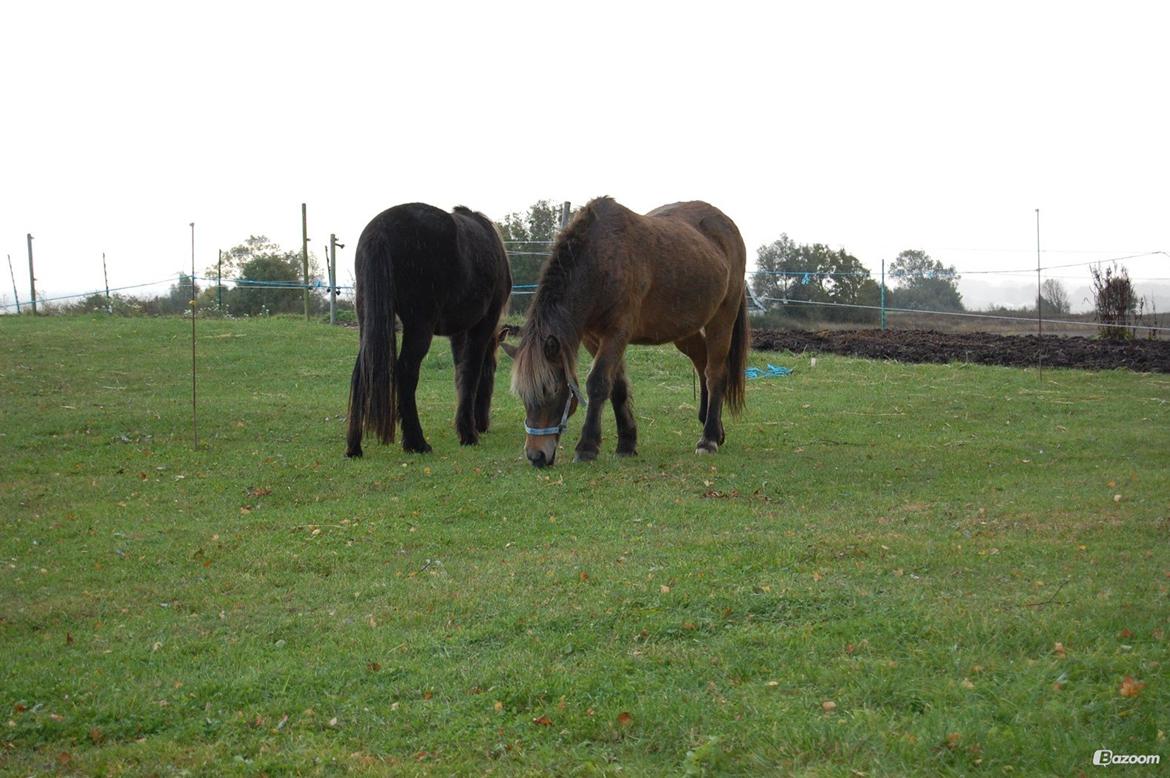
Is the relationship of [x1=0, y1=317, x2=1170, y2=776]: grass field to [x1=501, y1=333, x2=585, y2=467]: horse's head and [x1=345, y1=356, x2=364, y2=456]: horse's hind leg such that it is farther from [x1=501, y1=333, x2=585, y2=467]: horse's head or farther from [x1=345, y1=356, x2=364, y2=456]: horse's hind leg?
[x1=501, y1=333, x2=585, y2=467]: horse's head

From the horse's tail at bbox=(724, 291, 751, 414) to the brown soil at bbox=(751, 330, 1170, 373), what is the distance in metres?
7.63

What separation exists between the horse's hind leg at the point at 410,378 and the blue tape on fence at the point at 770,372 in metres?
7.44

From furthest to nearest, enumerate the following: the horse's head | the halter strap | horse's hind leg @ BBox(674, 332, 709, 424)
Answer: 1. horse's hind leg @ BBox(674, 332, 709, 424)
2. the halter strap
3. the horse's head

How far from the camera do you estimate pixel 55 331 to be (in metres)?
18.7

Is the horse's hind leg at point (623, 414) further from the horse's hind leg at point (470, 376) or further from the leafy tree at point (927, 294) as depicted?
the leafy tree at point (927, 294)

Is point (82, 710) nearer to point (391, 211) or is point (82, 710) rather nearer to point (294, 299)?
point (391, 211)

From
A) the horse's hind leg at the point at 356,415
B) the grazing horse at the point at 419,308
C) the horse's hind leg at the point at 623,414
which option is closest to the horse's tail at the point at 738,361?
the horse's hind leg at the point at 623,414

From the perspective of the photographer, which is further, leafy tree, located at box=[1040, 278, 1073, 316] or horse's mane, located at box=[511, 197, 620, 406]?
leafy tree, located at box=[1040, 278, 1073, 316]

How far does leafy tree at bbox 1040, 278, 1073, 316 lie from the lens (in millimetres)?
29516

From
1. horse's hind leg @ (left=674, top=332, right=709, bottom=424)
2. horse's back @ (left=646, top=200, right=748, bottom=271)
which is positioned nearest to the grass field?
horse's hind leg @ (left=674, top=332, right=709, bottom=424)

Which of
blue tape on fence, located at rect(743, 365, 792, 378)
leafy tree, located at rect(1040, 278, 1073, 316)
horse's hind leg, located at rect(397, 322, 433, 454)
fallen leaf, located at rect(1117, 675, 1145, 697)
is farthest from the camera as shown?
leafy tree, located at rect(1040, 278, 1073, 316)

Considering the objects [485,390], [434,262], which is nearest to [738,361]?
[485,390]

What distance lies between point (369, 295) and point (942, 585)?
5772mm
